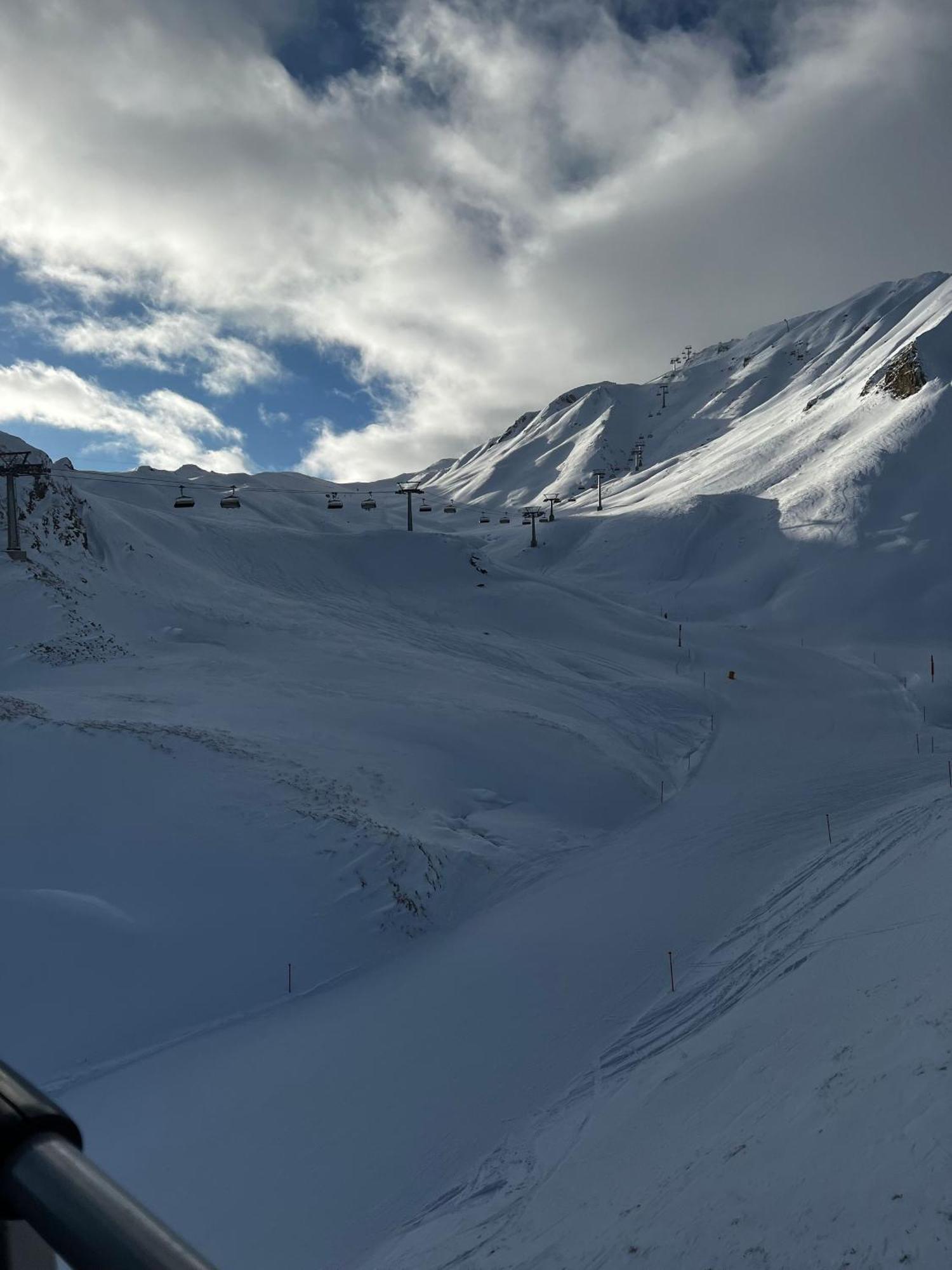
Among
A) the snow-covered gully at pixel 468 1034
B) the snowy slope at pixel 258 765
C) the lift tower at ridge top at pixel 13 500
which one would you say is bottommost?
the snow-covered gully at pixel 468 1034

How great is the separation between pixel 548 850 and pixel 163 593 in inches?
1037

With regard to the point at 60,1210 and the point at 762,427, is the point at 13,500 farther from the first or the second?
the point at 762,427

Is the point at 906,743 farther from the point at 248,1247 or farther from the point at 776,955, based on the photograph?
the point at 248,1247

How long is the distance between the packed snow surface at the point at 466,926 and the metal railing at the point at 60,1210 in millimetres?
6300

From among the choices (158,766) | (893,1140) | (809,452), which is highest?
(809,452)

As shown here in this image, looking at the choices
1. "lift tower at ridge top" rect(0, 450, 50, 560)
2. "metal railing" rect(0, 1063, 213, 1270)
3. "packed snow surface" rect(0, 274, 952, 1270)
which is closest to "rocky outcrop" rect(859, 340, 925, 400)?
"packed snow surface" rect(0, 274, 952, 1270)

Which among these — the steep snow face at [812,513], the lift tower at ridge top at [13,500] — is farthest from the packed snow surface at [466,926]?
the steep snow face at [812,513]

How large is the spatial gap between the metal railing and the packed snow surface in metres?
6.30

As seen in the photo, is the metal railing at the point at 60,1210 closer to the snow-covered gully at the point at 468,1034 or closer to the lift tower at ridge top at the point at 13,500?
the snow-covered gully at the point at 468,1034

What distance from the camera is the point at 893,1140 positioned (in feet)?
21.7

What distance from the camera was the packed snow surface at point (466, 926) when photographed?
8078 mm

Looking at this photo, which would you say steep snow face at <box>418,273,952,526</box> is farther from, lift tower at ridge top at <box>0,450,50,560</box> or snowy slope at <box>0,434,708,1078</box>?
lift tower at ridge top at <box>0,450,50,560</box>

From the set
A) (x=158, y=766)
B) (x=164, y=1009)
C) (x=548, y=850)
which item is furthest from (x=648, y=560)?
(x=164, y=1009)

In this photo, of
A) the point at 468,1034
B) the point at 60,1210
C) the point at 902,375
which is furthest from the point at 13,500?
the point at 902,375
